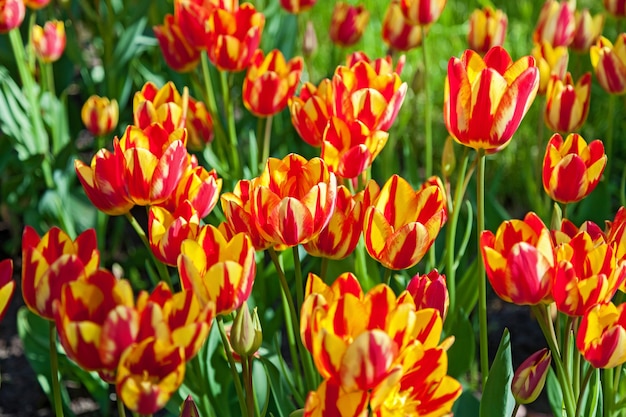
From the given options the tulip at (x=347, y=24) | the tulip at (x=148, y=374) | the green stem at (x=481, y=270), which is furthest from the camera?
the tulip at (x=347, y=24)

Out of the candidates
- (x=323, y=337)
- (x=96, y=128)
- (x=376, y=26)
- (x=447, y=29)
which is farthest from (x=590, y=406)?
(x=376, y=26)

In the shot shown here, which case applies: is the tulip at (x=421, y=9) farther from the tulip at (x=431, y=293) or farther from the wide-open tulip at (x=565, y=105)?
the tulip at (x=431, y=293)

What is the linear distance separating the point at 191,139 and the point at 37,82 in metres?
0.93

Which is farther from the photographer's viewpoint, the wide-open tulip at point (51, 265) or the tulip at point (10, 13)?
the tulip at point (10, 13)

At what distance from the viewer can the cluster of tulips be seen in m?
0.75

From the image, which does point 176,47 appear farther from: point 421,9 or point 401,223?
point 401,223

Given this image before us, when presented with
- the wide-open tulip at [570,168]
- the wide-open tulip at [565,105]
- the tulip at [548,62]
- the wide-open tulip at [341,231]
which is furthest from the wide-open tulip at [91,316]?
the tulip at [548,62]

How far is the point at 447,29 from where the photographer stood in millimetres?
2920

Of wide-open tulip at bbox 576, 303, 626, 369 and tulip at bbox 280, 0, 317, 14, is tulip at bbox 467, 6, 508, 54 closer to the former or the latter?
tulip at bbox 280, 0, 317, 14

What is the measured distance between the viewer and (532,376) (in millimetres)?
937

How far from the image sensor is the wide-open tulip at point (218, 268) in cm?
84

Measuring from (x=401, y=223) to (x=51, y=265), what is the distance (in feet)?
1.27

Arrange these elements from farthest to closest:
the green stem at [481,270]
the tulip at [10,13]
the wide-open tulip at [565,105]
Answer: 1. the tulip at [10,13]
2. the wide-open tulip at [565,105]
3. the green stem at [481,270]

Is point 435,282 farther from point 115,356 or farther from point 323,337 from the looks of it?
point 115,356
